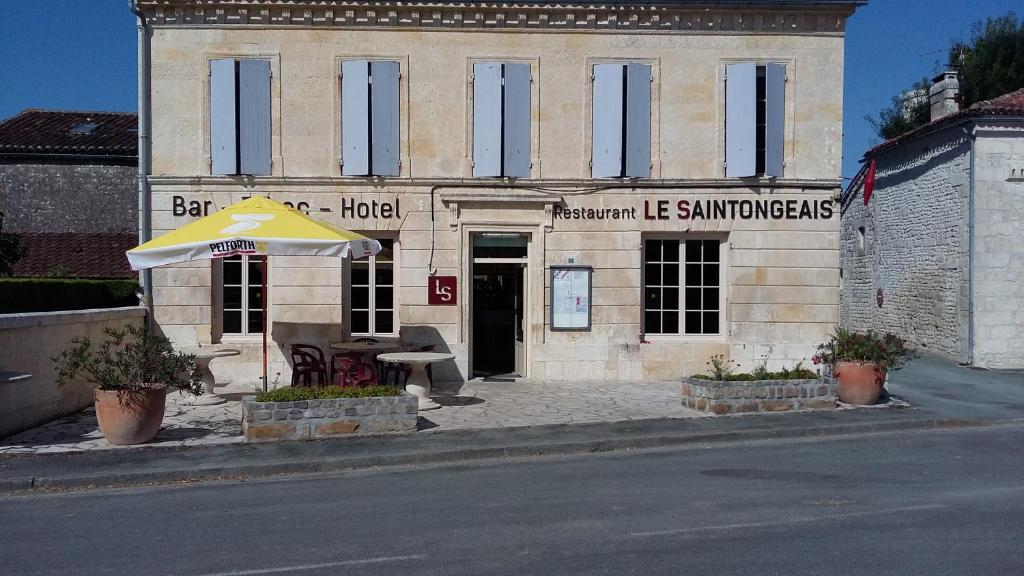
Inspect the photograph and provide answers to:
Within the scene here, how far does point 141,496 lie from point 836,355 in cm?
899

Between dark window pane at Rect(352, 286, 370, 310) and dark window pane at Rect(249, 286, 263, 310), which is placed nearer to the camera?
dark window pane at Rect(249, 286, 263, 310)

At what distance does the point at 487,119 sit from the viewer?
44.8 ft

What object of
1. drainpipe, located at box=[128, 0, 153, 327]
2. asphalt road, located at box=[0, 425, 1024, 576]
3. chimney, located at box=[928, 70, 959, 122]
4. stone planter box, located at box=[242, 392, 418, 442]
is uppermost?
chimney, located at box=[928, 70, 959, 122]

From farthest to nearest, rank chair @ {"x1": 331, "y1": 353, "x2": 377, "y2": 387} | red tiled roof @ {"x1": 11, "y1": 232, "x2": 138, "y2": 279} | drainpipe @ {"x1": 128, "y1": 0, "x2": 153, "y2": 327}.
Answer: red tiled roof @ {"x1": 11, "y1": 232, "x2": 138, "y2": 279}, drainpipe @ {"x1": 128, "y1": 0, "x2": 153, "y2": 327}, chair @ {"x1": 331, "y1": 353, "x2": 377, "y2": 387}

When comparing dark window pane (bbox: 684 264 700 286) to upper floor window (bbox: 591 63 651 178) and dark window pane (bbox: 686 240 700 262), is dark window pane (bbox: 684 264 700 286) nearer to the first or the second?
dark window pane (bbox: 686 240 700 262)

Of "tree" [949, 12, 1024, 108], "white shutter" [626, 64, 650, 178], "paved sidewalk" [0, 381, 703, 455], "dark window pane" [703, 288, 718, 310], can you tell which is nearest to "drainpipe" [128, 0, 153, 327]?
"paved sidewalk" [0, 381, 703, 455]

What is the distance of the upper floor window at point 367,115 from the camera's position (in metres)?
13.5

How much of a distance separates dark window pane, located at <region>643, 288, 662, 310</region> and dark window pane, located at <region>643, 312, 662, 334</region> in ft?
0.38

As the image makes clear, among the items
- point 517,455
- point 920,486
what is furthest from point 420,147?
point 920,486

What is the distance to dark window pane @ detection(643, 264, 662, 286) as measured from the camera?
14.2 metres

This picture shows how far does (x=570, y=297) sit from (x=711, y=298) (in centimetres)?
238

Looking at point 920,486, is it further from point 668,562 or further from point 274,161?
point 274,161

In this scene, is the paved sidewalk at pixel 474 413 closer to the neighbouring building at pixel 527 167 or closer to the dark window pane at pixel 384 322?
the neighbouring building at pixel 527 167

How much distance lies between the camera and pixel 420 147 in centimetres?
1368
